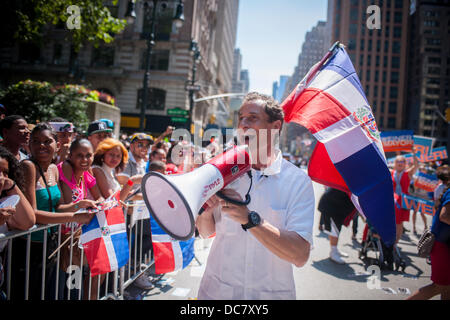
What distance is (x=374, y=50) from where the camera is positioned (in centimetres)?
7125

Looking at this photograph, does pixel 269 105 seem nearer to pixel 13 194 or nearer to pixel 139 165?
pixel 13 194

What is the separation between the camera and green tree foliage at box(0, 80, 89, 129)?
25.1 ft

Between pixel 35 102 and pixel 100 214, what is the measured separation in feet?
22.2

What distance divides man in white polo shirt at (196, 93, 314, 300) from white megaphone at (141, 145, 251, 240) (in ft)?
0.63

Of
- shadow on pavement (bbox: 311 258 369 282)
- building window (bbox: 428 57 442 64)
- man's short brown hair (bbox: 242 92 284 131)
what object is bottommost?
shadow on pavement (bbox: 311 258 369 282)

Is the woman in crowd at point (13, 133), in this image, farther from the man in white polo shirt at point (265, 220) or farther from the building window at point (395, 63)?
the building window at point (395, 63)

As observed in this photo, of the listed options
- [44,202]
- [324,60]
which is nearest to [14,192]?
[44,202]

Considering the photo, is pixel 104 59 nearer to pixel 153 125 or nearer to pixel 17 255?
pixel 153 125

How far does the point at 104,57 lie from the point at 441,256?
2805 cm

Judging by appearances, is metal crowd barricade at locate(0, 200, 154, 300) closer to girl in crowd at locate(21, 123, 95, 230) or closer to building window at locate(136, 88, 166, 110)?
girl in crowd at locate(21, 123, 95, 230)

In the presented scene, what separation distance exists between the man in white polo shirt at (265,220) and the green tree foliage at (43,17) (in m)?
7.97

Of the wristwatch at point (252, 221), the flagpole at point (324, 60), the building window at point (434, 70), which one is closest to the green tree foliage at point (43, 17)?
the flagpole at point (324, 60)

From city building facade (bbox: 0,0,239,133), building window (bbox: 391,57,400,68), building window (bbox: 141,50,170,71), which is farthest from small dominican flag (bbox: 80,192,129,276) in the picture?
building window (bbox: 391,57,400,68)

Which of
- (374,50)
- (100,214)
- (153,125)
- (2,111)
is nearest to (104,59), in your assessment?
(153,125)
